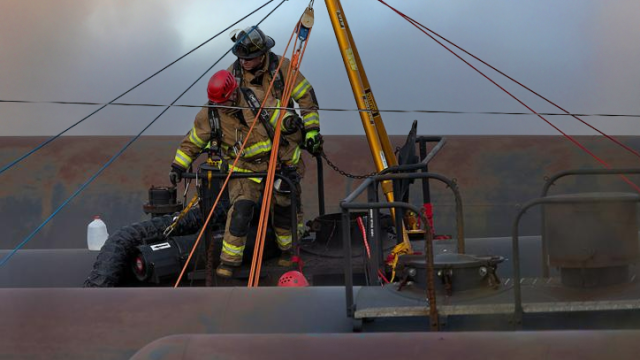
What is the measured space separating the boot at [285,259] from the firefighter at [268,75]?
0.18 metres

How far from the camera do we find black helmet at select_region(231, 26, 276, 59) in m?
6.10

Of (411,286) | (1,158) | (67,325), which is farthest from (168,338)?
(1,158)

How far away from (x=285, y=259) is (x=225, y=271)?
0.41m

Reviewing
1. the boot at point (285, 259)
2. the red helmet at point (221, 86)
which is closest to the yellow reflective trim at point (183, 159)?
the red helmet at point (221, 86)

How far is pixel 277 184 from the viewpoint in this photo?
599 centimetres

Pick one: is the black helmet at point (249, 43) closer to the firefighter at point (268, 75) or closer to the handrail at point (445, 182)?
the firefighter at point (268, 75)

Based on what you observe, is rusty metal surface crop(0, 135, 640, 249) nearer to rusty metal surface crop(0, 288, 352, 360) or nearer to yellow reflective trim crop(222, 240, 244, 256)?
yellow reflective trim crop(222, 240, 244, 256)

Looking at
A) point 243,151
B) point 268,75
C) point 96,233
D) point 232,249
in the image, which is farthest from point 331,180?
point 232,249

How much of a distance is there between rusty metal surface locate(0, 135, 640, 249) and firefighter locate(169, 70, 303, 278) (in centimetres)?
468

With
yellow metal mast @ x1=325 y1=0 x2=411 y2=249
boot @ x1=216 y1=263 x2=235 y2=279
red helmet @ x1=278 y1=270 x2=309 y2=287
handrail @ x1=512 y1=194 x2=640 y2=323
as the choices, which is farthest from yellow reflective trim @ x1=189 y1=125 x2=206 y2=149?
handrail @ x1=512 y1=194 x2=640 y2=323

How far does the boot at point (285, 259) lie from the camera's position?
19.7 feet

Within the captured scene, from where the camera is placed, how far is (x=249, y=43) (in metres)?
6.12

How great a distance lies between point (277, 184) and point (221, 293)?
5.42ft

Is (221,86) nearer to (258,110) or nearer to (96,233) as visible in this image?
(258,110)
